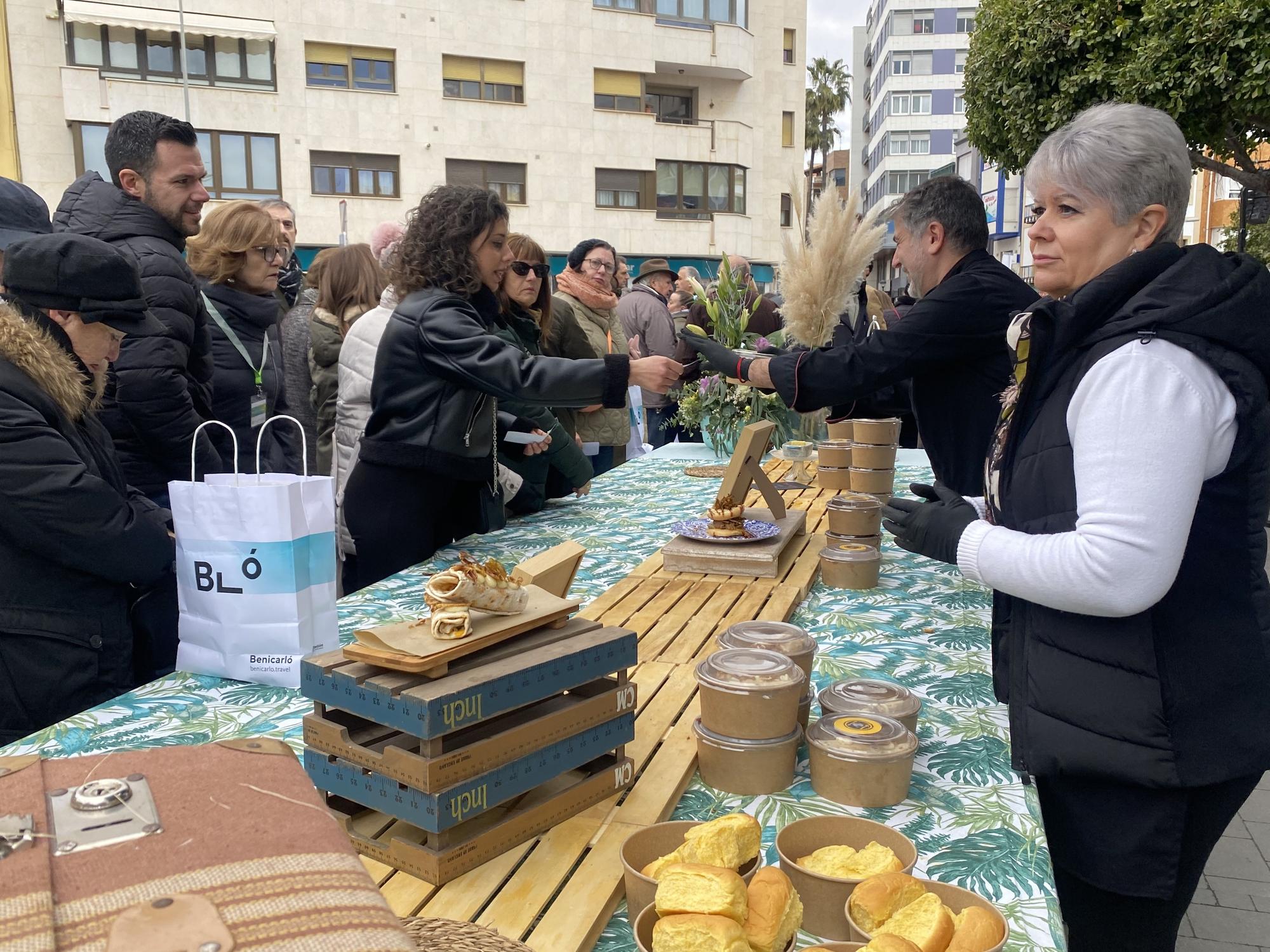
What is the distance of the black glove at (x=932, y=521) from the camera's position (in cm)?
186

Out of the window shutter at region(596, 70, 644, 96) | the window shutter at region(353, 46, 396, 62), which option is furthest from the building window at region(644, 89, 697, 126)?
the window shutter at region(353, 46, 396, 62)

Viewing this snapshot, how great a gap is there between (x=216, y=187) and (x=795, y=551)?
20626 millimetres

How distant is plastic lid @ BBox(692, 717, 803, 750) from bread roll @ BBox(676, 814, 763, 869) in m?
0.33

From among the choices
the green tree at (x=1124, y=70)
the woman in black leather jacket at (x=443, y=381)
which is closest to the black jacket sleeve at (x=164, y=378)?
the woman in black leather jacket at (x=443, y=381)

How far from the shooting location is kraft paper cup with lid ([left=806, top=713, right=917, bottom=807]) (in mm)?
1401

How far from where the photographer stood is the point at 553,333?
5.64 metres

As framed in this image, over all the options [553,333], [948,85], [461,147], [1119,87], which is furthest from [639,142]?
[948,85]

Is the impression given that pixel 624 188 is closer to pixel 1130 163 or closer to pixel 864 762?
pixel 1130 163

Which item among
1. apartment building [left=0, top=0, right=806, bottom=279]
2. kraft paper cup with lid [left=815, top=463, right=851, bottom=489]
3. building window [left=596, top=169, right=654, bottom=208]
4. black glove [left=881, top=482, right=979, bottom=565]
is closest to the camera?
black glove [left=881, top=482, right=979, bottom=565]

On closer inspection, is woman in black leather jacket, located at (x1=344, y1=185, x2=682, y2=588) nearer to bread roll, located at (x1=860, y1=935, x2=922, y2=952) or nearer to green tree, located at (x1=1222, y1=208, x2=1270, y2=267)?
bread roll, located at (x1=860, y1=935, x2=922, y2=952)

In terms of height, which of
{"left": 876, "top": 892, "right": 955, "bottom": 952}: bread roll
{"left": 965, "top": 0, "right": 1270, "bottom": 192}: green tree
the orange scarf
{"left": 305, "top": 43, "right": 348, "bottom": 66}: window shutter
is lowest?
{"left": 876, "top": 892, "right": 955, "bottom": 952}: bread roll

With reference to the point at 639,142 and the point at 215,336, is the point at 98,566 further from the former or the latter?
the point at 639,142

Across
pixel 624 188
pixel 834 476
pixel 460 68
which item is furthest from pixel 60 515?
pixel 624 188

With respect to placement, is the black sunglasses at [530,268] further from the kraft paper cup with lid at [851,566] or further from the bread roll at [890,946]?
the bread roll at [890,946]
